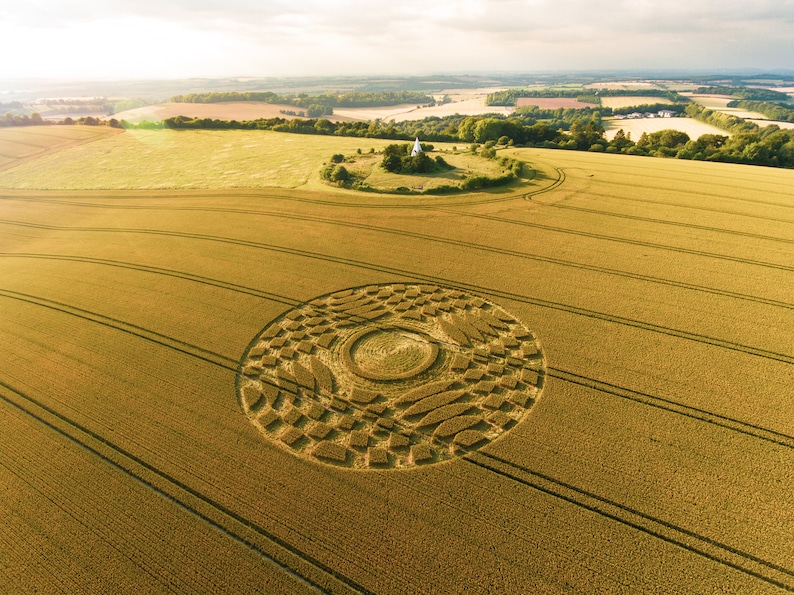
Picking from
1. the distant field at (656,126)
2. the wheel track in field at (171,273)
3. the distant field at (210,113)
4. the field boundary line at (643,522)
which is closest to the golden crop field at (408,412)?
the field boundary line at (643,522)

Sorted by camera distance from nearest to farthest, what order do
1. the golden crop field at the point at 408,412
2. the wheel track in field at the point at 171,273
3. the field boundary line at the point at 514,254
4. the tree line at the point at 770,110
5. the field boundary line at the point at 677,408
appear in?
1. the golden crop field at the point at 408,412
2. the field boundary line at the point at 677,408
3. the field boundary line at the point at 514,254
4. the wheel track in field at the point at 171,273
5. the tree line at the point at 770,110

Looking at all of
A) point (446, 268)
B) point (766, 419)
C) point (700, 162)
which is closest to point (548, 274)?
point (446, 268)

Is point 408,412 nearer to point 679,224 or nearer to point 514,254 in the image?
point 514,254

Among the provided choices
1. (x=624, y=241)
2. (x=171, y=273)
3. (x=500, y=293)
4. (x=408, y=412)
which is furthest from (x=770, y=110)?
(x=171, y=273)

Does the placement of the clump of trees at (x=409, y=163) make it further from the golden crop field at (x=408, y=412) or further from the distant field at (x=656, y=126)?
the distant field at (x=656, y=126)

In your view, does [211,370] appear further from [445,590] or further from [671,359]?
[671,359]

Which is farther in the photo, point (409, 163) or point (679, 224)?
point (409, 163)
